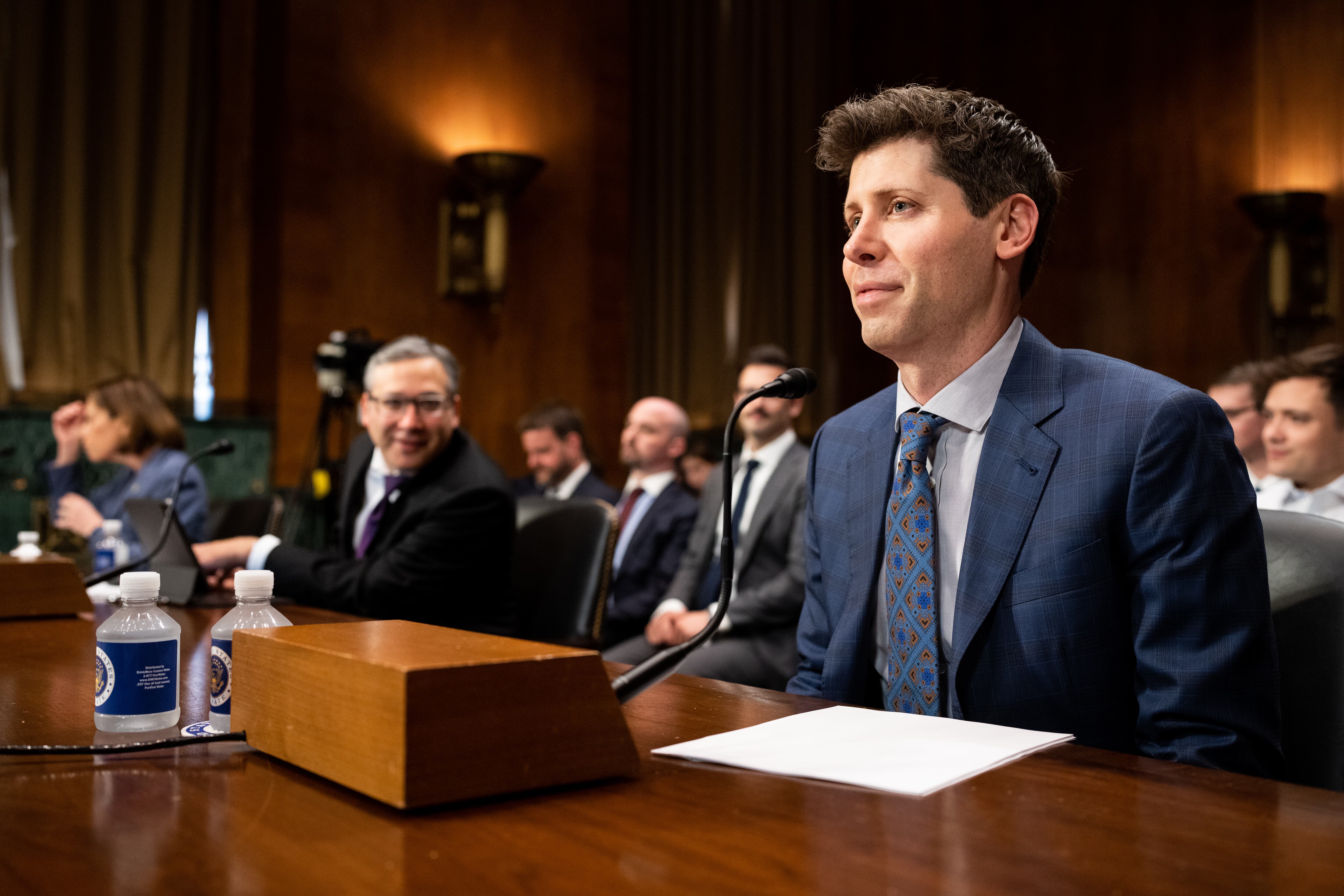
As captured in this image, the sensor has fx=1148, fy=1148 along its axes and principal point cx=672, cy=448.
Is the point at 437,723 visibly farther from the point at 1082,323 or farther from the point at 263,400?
the point at 1082,323

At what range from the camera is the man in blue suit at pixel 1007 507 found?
1223mm

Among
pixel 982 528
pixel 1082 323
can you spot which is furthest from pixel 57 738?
pixel 1082 323

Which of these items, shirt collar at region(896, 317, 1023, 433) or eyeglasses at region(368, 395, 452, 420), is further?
eyeglasses at region(368, 395, 452, 420)

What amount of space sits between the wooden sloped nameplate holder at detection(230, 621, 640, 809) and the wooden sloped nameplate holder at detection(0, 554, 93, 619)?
123cm

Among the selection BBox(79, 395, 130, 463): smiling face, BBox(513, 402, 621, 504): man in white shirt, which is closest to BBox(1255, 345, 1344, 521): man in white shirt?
BBox(513, 402, 621, 504): man in white shirt

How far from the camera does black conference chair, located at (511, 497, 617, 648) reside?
2.63 m

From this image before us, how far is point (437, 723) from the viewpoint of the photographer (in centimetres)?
82

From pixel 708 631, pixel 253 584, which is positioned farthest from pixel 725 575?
pixel 253 584

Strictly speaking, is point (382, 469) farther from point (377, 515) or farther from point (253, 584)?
point (253, 584)

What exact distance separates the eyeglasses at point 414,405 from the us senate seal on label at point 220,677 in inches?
62.5

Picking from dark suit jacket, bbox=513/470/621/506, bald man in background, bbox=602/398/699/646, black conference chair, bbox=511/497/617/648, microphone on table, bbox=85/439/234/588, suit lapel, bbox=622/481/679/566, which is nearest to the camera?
microphone on table, bbox=85/439/234/588

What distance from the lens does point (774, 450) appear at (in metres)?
3.79

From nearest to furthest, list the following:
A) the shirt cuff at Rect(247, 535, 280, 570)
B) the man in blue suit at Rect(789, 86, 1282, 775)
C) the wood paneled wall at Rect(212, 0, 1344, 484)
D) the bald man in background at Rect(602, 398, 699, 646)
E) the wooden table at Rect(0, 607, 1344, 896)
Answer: the wooden table at Rect(0, 607, 1344, 896) → the man in blue suit at Rect(789, 86, 1282, 775) → the shirt cuff at Rect(247, 535, 280, 570) → the bald man in background at Rect(602, 398, 699, 646) → the wood paneled wall at Rect(212, 0, 1344, 484)

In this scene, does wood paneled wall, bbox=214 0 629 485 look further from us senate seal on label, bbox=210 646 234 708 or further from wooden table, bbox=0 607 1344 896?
wooden table, bbox=0 607 1344 896
